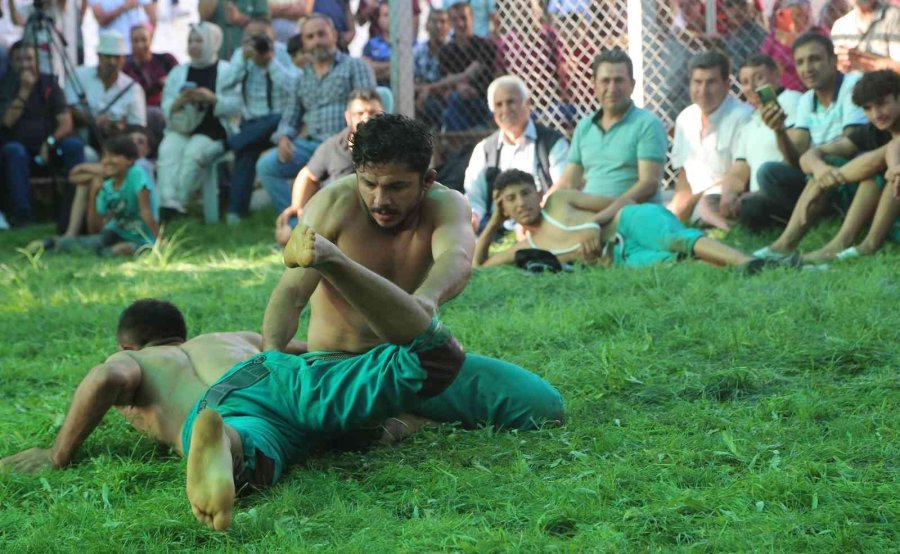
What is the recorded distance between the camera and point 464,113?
10672mm

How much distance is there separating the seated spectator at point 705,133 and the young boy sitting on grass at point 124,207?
13.6ft

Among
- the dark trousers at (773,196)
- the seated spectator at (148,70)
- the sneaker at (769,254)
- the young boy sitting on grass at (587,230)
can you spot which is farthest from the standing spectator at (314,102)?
the sneaker at (769,254)

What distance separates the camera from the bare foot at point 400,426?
3916 mm

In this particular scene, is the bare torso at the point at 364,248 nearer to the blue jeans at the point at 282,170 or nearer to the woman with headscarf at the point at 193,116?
the blue jeans at the point at 282,170

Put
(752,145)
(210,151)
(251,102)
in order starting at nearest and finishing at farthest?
(752,145), (251,102), (210,151)

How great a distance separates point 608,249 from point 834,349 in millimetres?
3001

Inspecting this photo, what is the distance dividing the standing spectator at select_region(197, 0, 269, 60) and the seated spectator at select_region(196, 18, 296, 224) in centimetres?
92

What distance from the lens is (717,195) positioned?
8484 millimetres

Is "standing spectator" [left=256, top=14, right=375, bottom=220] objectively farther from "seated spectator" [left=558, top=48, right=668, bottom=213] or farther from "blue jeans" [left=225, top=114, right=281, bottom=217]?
"seated spectator" [left=558, top=48, right=668, bottom=213]

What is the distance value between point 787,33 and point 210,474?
6929 mm

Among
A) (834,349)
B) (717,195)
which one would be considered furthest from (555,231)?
(834,349)

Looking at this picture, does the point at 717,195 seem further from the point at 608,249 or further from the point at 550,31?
the point at 550,31

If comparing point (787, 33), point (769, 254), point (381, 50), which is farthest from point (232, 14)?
point (769, 254)

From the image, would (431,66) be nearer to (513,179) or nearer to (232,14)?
(232,14)
